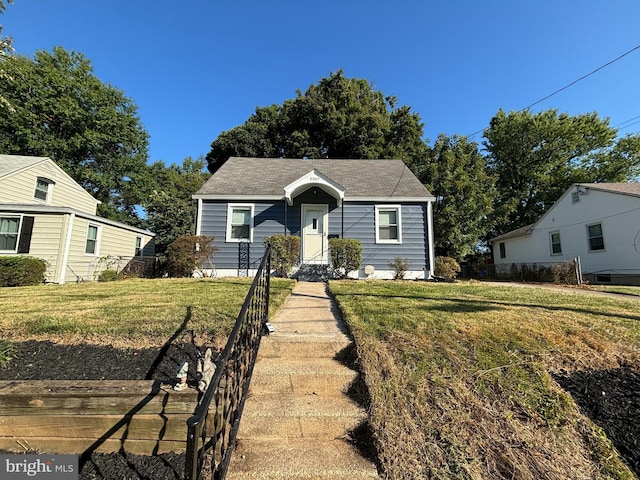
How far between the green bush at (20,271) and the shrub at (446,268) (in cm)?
1411

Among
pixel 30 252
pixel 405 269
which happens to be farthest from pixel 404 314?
pixel 30 252

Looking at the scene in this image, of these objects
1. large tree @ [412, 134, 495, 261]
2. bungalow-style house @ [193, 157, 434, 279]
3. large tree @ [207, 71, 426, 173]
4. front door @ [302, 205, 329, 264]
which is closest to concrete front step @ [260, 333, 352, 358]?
bungalow-style house @ [193, 157, 434, 279]

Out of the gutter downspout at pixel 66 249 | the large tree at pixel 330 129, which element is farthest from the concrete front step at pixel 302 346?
the large tree at pixel 330 129

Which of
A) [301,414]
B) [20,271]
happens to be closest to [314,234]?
[301,414]

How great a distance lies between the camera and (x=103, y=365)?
128 inches

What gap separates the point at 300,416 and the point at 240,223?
9.76 metres

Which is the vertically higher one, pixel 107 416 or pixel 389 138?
pixel 389 138

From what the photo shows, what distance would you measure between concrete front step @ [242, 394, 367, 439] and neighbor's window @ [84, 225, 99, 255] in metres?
13.6

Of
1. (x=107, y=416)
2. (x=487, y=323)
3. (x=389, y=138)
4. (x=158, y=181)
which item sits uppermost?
(x=389, y=138)

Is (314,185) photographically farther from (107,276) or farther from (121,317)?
(107,276)

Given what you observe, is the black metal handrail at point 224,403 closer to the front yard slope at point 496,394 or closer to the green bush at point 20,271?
the front yard slope at point 496,394

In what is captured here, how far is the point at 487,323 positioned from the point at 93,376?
450cm

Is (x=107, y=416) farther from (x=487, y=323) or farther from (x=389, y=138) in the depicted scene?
(x=389, y=138)

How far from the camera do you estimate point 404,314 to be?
4.32 metres
